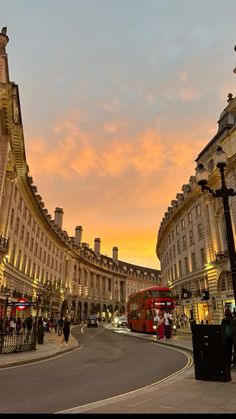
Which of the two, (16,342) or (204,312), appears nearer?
(16,342)

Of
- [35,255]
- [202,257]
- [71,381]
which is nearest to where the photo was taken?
[71,381]

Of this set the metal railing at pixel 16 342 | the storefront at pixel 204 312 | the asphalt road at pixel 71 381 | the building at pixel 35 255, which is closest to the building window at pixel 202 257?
the storefront at pixel 204 312

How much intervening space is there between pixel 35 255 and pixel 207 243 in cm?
2751

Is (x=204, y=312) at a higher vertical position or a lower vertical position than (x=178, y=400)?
higher

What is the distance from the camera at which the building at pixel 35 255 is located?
30.4 meters

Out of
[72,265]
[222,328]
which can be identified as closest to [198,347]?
[222,328]

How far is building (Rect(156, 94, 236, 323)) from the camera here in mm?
34719

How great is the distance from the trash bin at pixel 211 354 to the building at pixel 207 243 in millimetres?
21369

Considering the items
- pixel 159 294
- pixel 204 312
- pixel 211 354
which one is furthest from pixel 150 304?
pixel 211 354

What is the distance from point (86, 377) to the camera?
31.7 feet

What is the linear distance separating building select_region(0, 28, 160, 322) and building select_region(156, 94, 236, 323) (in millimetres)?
19652

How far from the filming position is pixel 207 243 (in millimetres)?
39156

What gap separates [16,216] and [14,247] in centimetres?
388

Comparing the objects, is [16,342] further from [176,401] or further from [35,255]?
[35,255]
